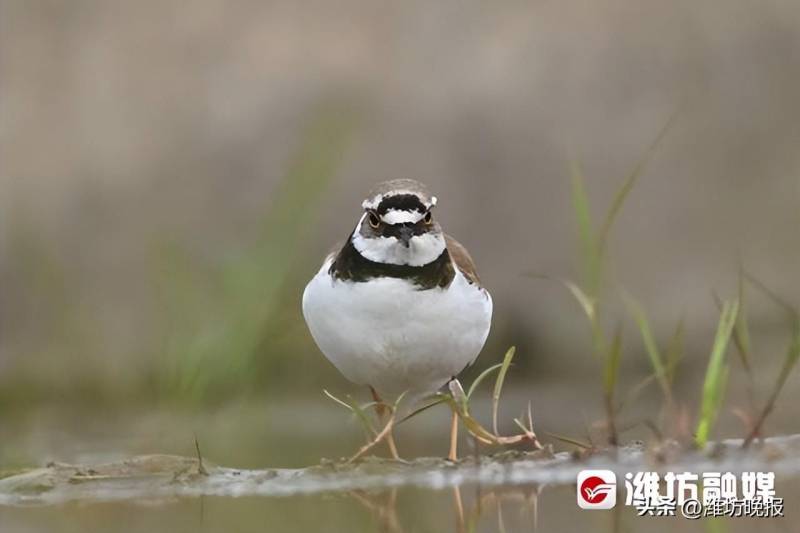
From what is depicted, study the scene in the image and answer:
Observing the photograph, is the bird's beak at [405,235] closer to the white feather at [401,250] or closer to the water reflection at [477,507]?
the white feather at [401,250]

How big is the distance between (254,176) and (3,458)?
4.08 meters

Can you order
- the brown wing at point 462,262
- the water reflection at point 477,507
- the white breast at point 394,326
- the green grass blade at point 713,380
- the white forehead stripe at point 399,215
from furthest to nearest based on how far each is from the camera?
the brown wing at point 462,262 < the white breast at point 394,326 < the white forehead stripe at point 399,215 < the green grass blade at point 713,380 < the water reflection at point 477,507

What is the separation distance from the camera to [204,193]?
10.8 meters

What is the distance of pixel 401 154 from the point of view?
10688 millimetres

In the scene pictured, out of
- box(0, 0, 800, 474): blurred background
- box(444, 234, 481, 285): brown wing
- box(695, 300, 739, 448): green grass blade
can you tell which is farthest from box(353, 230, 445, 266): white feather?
box(0, 0, 800, 474): blurred background

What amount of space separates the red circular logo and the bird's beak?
1149 millimetres

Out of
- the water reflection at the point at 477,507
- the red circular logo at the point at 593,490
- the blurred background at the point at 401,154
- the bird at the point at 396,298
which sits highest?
the blurred background at the point at 401,154

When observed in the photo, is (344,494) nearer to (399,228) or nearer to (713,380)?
(399,228)

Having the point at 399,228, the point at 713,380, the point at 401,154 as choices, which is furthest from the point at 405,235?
the point at 401,154

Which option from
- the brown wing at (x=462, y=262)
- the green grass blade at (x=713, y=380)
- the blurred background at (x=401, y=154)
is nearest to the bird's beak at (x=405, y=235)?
the brown wing at (x=462, y=262)

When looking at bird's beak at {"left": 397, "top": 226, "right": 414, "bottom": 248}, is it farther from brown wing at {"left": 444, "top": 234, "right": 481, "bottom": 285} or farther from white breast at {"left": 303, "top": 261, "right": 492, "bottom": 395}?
brown wing at {"left": 444, "top": 234, "right": 481, "bottom": 285}

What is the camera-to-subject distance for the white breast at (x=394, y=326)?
5730 millimetres

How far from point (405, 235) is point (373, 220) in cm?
13

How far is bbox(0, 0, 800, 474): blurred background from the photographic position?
10.1 metres
